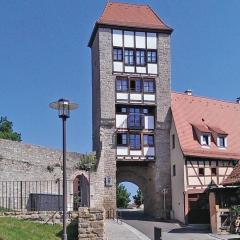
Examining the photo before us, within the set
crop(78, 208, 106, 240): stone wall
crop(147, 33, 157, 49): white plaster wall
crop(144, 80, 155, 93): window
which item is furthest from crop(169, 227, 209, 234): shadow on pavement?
crop(78, 208, 106, 240): stone wall

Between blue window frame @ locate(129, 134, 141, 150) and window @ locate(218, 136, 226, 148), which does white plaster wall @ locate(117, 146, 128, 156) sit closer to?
blue window frame @ locate(129, 134, 141, 150)

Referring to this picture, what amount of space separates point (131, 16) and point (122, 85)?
217 inches

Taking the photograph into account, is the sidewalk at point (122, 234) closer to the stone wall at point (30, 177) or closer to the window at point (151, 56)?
the stone wall at point (30, 177)

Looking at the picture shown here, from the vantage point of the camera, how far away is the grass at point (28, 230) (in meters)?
14.4

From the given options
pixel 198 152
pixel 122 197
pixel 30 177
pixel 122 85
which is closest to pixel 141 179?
pixel 198 152

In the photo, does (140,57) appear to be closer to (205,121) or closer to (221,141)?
(205,121)

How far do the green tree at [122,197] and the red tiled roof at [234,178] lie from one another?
24.1m

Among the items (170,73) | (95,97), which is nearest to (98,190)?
(95,97)

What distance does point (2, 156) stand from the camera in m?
25.8

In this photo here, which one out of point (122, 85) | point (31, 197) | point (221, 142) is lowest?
point (31, 197)

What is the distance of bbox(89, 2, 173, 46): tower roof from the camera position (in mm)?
36959

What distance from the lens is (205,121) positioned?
125 ft

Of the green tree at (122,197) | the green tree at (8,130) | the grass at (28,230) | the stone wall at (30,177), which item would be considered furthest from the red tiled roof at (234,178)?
the green tree at (122,197)

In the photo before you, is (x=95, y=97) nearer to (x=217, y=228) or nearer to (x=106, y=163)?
(x=106, y=163)
